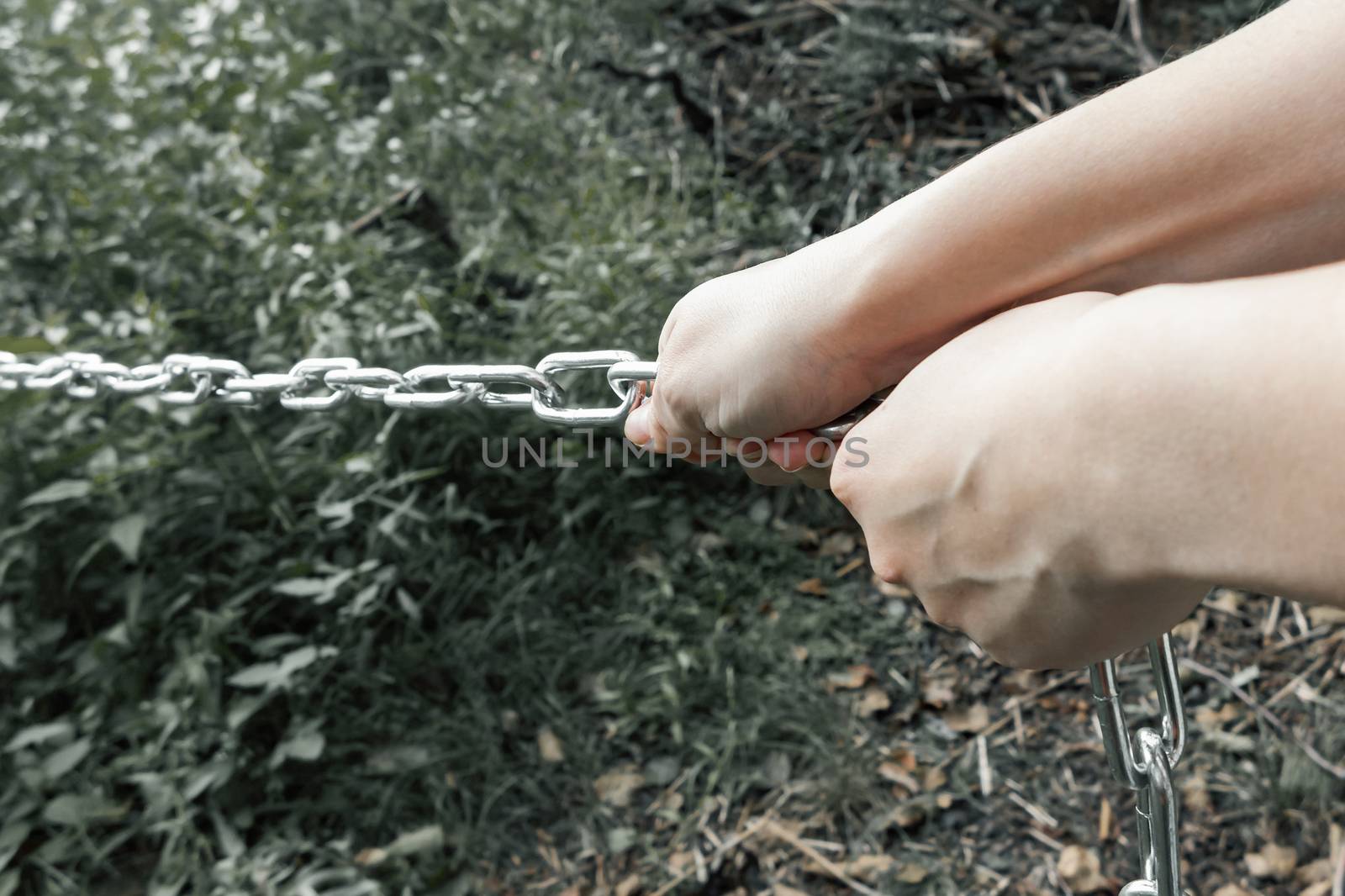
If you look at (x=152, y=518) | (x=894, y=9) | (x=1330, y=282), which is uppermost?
(x=1330, y=282)

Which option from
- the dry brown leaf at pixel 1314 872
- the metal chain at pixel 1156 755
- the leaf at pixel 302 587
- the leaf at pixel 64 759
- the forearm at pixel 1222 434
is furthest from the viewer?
the leaf at pixel 302 587

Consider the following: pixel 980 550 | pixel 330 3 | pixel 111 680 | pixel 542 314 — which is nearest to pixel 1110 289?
pixel 980 550

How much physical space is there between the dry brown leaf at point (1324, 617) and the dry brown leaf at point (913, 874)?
954 millimetres

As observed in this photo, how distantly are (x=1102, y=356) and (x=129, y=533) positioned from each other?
169 cm

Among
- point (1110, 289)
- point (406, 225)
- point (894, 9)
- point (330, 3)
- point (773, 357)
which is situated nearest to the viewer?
point (1110, 289)

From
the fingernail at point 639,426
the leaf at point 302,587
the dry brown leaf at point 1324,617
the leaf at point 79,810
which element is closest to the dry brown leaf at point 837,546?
the dry brown leaf at point 1324,617

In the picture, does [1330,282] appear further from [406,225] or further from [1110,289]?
[406,225]

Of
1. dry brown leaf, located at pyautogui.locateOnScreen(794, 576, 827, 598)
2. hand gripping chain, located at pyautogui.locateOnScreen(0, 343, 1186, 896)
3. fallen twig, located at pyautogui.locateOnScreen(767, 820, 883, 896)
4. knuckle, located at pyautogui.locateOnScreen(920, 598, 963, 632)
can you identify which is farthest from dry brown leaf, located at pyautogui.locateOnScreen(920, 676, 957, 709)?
knuckle, located at pyautogui.locateOnScreen(920, 598, 963, 632)

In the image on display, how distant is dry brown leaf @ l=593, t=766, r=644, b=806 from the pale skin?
115 centimetres

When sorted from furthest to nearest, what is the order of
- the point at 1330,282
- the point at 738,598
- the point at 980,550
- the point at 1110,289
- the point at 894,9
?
1. the point at 894,9
2. the point at 738,598
3. the point at 1110,289
4. the point at 980,550
5. the point at 1330,282

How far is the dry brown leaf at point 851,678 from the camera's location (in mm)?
2018

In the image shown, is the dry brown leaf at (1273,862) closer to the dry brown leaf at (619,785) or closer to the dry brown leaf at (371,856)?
the dry brown leaf at (619,785)

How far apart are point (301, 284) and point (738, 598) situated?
1.17 meters

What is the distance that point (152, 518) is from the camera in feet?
6.22
